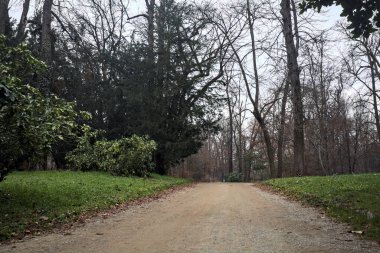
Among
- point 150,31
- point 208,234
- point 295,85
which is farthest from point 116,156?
point 208,234

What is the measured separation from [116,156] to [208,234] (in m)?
15.6

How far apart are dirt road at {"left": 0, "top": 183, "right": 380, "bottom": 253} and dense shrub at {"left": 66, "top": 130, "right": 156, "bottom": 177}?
11.2 metres

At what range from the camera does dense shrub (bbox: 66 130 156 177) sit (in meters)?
20.8

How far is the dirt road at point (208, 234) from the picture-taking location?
5855 millimetres

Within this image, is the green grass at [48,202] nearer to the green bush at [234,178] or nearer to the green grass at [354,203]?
the green grass at [354,203]

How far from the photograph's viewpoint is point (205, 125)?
1150 inches

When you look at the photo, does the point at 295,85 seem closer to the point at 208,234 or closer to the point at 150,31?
the point at 150,31

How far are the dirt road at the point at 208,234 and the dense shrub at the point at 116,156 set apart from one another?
11.2 m

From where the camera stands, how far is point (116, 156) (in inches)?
854

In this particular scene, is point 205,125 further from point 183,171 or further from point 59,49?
point 183,171

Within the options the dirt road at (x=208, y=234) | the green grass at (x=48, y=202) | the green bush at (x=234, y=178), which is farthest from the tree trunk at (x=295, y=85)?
the green bush at (x=234, y=178)

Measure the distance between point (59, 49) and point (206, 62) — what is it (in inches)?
428

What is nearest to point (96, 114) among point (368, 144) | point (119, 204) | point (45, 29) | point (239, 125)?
point (45, 29)

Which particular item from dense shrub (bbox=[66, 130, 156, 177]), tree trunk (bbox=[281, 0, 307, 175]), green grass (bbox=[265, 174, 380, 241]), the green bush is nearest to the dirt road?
green grass (bbox=[265, 174, 380, 241])
